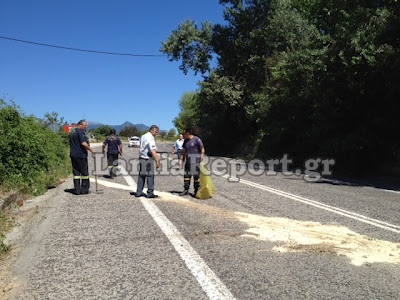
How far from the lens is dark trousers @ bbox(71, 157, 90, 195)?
8461mm

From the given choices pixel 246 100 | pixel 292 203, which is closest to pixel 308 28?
pixel 246 100

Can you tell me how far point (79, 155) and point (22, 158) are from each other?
1.91 meters

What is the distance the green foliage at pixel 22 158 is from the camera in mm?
8680

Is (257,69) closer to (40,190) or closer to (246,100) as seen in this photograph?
(246,100)

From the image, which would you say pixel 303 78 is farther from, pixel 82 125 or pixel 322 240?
pixel 322 240

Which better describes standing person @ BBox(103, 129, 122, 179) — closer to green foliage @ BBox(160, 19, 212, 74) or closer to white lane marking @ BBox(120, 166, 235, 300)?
white lane marking @ BBox(120, 166, 235, 300)

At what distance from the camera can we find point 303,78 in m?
18.6

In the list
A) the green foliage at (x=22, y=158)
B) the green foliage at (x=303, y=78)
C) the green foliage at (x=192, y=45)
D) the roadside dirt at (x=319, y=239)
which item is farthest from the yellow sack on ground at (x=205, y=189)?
the green foliage at (x=192, y=45)

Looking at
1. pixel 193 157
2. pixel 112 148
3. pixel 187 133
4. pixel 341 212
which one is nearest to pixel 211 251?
pixel 341 212

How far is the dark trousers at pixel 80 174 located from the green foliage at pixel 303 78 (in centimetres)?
1066

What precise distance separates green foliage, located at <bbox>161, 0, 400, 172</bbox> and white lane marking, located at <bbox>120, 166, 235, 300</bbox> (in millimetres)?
10507

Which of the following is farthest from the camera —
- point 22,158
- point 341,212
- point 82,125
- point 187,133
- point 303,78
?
point 303,78

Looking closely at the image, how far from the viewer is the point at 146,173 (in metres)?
8.23

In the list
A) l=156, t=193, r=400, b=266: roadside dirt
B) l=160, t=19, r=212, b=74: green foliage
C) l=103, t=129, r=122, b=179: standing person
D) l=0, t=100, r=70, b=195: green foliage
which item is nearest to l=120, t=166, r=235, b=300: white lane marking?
l=156, t=193, r=400, b=266: roadside dirt
